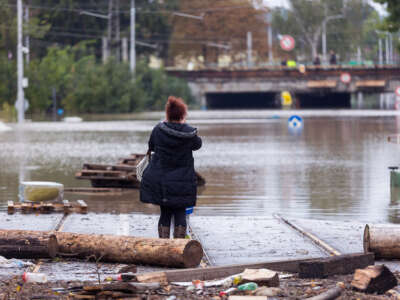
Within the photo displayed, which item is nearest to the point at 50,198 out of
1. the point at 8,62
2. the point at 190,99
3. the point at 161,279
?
the point at 161,279

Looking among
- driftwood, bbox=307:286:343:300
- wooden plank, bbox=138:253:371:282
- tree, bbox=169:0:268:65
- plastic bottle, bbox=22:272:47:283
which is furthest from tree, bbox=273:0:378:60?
driftwood, bbox=307:286:343:300

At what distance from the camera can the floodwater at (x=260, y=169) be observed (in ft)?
46.0

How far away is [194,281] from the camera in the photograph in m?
7.37

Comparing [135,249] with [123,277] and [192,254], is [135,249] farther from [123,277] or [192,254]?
[123,277]

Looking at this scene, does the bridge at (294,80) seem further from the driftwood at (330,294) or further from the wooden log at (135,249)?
the driftwood at (330,294)

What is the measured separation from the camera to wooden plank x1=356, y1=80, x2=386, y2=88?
288 feet

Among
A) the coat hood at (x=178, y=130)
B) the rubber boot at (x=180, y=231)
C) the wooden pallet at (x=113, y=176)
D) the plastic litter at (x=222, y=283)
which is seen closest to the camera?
the plastic litter at (x=222, y=283)

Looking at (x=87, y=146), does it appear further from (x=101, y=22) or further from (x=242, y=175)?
(x=101, y=22)

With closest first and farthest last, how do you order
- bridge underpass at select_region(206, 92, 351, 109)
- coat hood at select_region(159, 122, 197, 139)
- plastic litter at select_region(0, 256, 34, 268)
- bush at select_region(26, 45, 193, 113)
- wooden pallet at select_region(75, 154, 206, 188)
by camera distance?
plastic litter at select_region(0, 256, 34, 268)
coat hood at select_region(159, 122, 197, 139)
wooden pallet at select_region(75, 154, 206, 188)
bush at select_region(26, 45, 193, 113)
bridge underpass at select_region(206, 92, 351, 109)

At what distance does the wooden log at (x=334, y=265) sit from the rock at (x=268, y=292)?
59 centimetres

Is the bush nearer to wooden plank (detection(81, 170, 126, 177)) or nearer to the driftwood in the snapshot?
wooden plank (detection(81, 170, 126, 177))

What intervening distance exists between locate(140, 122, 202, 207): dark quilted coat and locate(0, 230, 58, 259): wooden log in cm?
97

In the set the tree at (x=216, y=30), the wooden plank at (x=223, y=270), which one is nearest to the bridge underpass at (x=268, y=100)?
the tree at (x=216, y=30)

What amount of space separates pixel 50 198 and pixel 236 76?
78361 mm
